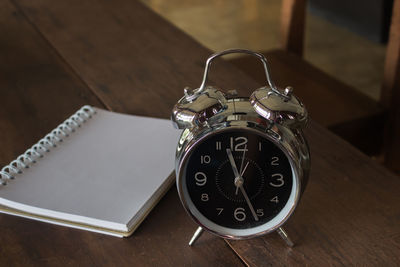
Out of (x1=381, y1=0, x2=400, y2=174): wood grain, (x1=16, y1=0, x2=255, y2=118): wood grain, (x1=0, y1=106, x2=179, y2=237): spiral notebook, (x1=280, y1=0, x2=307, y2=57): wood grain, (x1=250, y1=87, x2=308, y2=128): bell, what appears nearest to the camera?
(x1=250, y1=87, x2=308, y2=128): bell

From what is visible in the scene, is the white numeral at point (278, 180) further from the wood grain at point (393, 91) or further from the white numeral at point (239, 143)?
the wood grain at point (393, 91)

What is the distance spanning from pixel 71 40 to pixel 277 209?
2.63 feet

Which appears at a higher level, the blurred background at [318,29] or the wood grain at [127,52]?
the wood grain at [127,52]

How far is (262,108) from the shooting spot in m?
0.54

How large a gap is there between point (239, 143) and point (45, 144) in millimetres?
364

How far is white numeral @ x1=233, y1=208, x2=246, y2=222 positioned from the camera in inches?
23.7

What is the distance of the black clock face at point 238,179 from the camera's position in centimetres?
57

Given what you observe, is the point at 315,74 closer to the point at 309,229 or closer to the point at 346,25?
the point at 309,229

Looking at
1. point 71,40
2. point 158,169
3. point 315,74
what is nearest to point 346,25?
point 315,74

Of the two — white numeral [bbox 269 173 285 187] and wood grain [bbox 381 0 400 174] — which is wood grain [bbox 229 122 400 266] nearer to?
white numeral [bbox 269 173 285 187]

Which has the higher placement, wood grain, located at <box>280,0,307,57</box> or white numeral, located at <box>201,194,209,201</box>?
white numeral, located at <box>201,194,209,201</box>

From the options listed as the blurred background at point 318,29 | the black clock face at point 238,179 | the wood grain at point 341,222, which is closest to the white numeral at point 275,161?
the black clock face at point 238,179

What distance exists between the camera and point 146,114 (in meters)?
0.90

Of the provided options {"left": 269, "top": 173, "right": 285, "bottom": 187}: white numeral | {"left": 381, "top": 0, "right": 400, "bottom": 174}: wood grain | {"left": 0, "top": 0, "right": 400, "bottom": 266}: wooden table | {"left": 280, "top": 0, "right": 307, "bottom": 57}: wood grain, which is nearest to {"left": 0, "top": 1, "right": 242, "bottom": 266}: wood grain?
{"left": 0, "top": 0, "right": 400, "bottom": 266}: wooden table
